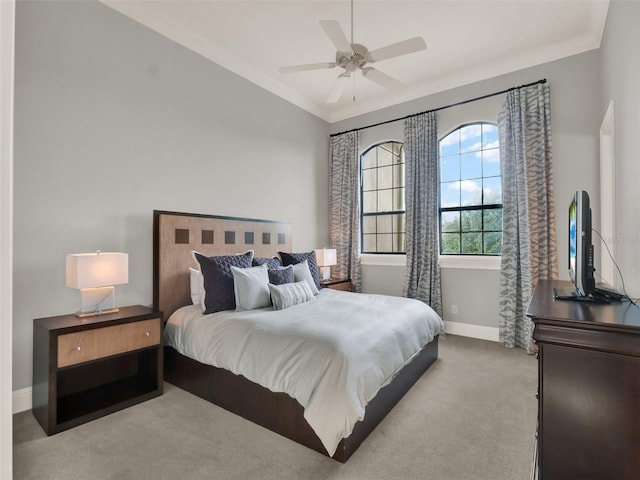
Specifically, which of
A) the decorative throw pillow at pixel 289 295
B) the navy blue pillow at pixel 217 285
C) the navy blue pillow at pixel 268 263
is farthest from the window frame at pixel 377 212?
the navy blue pillow at pixel 217 285

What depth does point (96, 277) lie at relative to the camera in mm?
2391

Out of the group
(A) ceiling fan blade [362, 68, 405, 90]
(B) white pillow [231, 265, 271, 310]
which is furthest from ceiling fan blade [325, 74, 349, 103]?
(B) white pillow [231, 265, 271, 310]

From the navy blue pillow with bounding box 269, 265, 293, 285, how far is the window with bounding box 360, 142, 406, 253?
214cm

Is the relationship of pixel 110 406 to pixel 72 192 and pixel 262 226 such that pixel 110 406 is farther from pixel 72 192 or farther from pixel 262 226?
pixel 262 226

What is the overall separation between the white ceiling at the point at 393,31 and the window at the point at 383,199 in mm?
1133

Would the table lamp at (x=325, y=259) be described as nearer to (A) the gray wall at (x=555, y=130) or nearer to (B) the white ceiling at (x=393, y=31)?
(A) the gray wall at (x=555, y=130)

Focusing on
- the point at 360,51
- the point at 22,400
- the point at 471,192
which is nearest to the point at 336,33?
the point at 360,51

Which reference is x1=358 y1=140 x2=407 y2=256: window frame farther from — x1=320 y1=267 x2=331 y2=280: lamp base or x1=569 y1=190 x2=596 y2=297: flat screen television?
x1=569 y1=190 x2=596 y2=297: flat screen television

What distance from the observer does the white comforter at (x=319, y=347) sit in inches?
72.9

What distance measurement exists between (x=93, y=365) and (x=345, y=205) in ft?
12.1

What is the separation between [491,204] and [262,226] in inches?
112

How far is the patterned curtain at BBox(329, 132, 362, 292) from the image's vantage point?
5105 mm

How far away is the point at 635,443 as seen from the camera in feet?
3.81

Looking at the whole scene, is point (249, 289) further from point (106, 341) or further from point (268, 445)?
point (268, 445)
